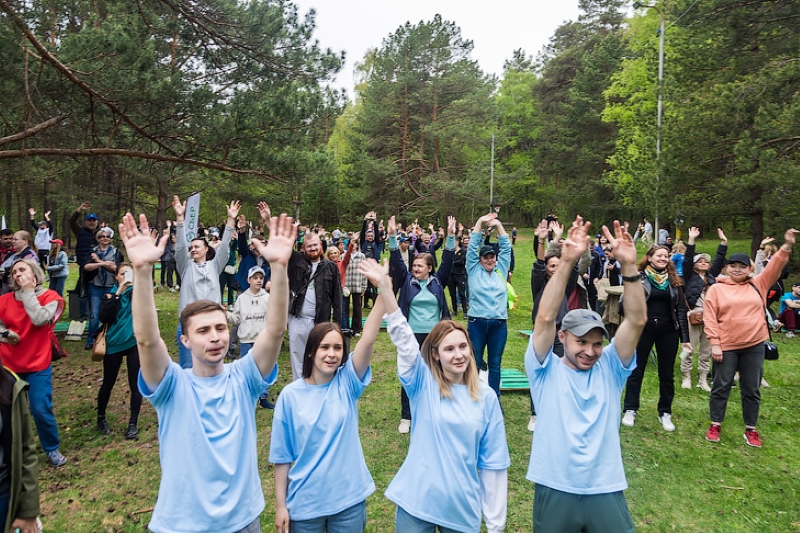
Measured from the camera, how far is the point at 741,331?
5.34 metres

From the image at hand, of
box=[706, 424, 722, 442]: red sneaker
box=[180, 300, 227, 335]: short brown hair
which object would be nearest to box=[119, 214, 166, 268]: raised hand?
box=[180, 300, 227, 335]: short brown hair

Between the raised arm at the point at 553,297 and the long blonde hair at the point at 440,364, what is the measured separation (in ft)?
1.21

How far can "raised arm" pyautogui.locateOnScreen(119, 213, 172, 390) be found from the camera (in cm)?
225

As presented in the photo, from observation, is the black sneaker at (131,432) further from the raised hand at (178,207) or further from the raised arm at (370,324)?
the raised arm at (370,324)

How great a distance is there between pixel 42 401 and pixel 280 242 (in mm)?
3586

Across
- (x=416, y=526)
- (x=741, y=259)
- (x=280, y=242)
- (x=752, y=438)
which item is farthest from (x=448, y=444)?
(x=752, y=438)

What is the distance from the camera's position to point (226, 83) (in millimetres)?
9031

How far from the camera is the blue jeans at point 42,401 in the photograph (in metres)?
4.63

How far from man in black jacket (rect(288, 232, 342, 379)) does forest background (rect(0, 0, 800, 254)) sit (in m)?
3.29

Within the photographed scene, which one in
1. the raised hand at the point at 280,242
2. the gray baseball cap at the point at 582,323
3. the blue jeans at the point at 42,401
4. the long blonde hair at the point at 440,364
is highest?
the raised hand at the point at 280,242

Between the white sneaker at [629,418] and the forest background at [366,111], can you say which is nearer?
the white sneaker at [629,418]

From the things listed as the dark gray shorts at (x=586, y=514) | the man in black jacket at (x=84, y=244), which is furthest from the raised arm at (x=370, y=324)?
the man in black jacket at (x=84, y=244)

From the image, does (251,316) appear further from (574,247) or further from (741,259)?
(741,259)

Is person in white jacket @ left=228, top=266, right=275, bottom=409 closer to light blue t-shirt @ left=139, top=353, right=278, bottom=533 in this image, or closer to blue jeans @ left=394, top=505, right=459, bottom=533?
light blue t-shirt @ left=139, top=353, right=278, bottom=533
